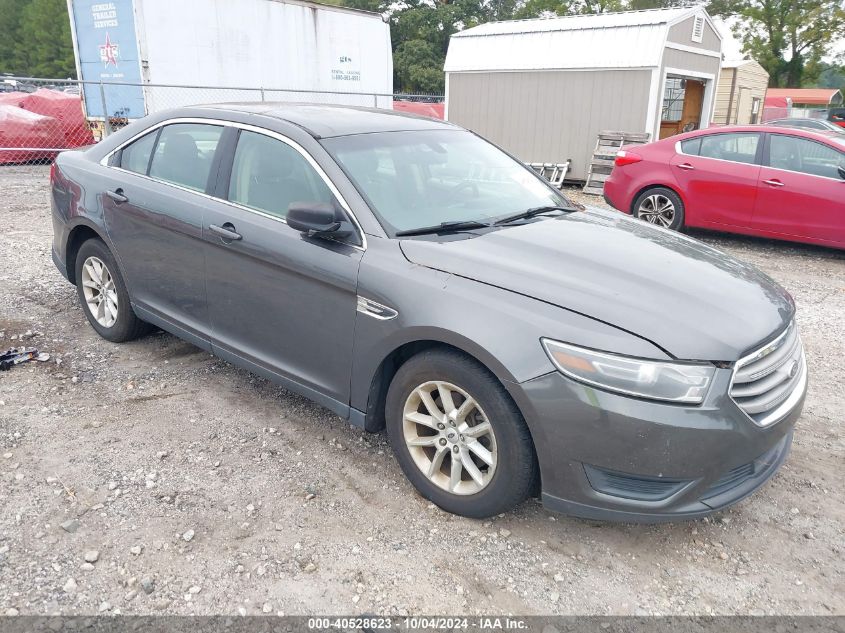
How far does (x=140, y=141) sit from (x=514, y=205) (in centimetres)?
248

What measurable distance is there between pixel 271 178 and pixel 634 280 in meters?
1.89

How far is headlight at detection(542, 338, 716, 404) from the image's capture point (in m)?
2.37

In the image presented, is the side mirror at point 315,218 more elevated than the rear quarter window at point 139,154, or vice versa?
the rear quarter window at point 139,154

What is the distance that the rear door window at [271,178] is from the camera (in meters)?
3.30

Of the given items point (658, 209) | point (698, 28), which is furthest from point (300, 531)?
point (698, 28)

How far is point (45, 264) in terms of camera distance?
6.64m

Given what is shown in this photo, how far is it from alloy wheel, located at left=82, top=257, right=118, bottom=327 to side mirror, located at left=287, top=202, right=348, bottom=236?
2.06 metres

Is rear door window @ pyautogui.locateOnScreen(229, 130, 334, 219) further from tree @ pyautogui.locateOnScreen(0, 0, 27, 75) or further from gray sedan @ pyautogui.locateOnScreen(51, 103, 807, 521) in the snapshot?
tree @ pyautogui.locateOnScreen(0, 0, 27, 75)

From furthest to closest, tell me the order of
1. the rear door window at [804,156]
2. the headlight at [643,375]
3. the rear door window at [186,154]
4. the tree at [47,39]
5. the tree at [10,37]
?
1. the tree at [10,37]
2. the tree at [47,39]
3. the rear door window at [804,156]
4. the rear door window at [186,154]
5. the headlight at [643,375]

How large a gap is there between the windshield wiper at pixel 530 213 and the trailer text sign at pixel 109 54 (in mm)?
11027

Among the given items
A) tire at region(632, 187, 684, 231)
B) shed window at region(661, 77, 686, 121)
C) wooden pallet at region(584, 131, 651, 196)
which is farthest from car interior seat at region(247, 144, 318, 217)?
shed window at region(661, 77, 686, 121)

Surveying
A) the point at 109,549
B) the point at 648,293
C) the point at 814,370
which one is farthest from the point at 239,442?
the point at 814,370

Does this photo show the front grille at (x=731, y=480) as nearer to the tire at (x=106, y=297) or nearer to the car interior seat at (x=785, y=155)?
the tire at (x=106, y=297)

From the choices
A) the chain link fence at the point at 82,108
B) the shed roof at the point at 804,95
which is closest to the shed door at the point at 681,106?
the chain link fence at the point at 82,108
